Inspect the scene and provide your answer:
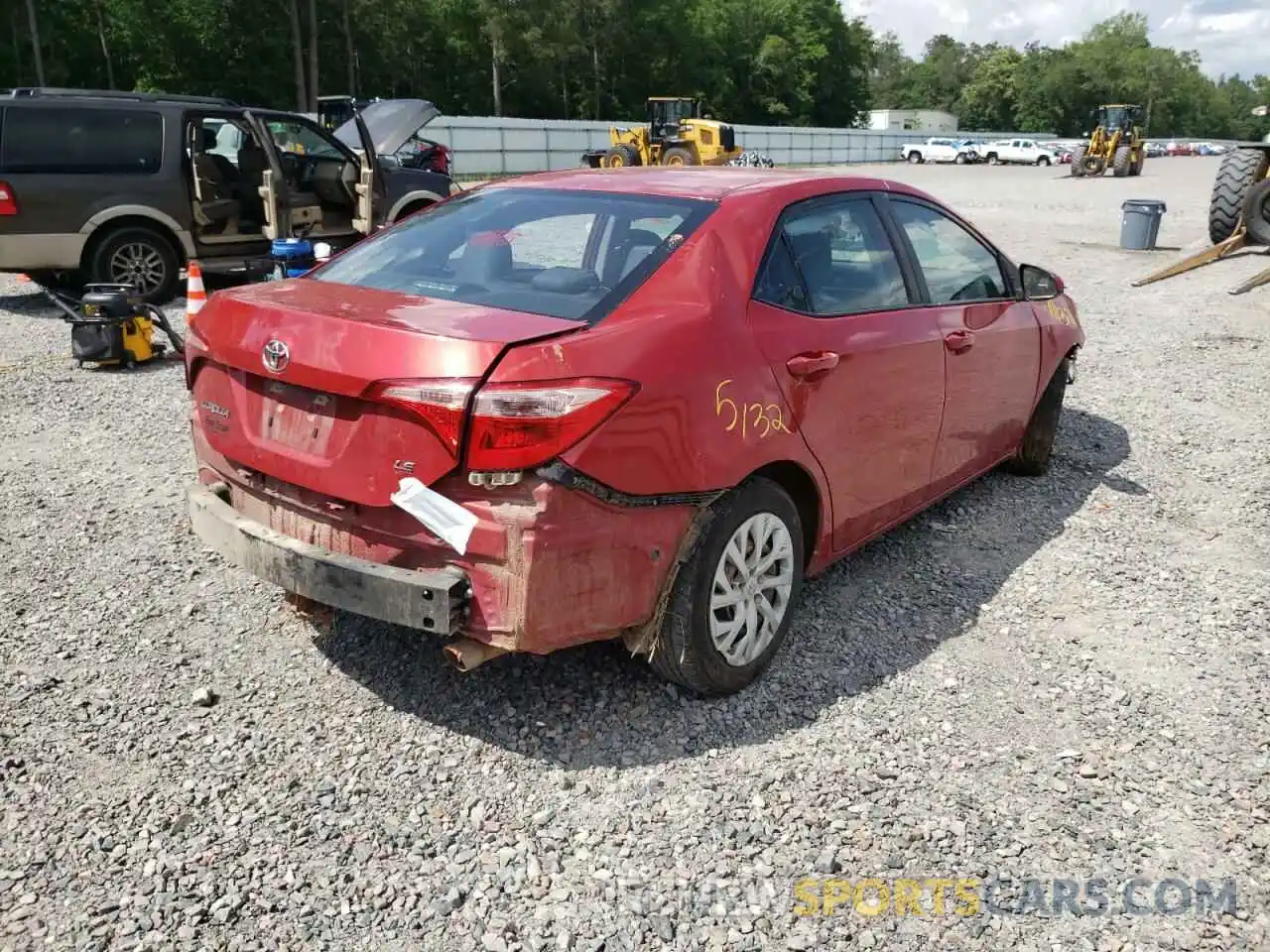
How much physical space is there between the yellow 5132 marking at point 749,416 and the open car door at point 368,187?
852 cm

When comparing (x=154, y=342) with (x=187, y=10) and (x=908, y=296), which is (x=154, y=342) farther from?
(x=187, y=10)

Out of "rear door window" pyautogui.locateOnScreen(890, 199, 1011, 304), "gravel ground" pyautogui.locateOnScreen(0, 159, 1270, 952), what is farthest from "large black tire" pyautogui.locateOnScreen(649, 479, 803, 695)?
"rear door window" pyautogui.locateOnScreen(890, 199, 1011, 304)

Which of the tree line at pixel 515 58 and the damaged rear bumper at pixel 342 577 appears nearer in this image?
the damaged rear bumper at pixel 342 577

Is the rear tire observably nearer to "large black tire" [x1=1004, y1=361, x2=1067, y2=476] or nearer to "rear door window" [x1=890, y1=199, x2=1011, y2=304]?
"large black tire" [x1=1004, y1=361, x2=1067, y2=476]

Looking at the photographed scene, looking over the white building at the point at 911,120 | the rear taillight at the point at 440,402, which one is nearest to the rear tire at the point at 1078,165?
the rear taillight at the point at 440,402

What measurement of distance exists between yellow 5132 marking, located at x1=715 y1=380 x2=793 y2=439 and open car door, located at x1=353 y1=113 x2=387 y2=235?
27.9 ft

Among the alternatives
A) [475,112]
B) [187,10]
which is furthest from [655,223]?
[475,112]

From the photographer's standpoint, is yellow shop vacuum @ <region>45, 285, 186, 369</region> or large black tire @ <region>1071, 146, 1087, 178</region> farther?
large black tire @ <region>1071, 146, 1087, 178</region>

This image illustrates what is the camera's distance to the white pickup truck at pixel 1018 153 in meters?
60.3

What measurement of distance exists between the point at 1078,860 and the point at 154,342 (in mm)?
7704

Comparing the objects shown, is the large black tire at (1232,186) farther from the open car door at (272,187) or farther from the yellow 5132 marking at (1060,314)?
the open car door at (272,187)

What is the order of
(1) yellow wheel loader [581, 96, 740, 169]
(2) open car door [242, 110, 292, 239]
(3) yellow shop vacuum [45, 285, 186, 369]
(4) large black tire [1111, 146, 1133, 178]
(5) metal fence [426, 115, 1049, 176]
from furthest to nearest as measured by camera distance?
1. (4) large black tire [1111, 146, 1133, 178]
2. (5) metal fence [426, 115, 1049, 176]
3. (1) yellow wheel loader [581, 96, 740, 169]
4. (2) open car door [242, 110, 292, 239]
5. (3) yellow shop vacuum [45, 285, 186, 369]

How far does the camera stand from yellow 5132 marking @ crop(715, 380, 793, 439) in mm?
3121

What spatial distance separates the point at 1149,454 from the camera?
20.3 feet
